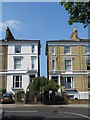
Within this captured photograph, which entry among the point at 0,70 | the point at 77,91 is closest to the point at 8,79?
the point at 0,70

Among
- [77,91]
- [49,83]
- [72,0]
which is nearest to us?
[72,0]

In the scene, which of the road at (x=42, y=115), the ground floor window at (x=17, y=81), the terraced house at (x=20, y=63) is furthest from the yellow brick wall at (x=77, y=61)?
the road at (x=42, y=115)

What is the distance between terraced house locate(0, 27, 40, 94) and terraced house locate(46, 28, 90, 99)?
281 cm

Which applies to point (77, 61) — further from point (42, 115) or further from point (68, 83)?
point (42, 115)

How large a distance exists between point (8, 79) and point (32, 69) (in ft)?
14.6

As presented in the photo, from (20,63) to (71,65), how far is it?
9000mm

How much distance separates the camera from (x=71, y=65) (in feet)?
106

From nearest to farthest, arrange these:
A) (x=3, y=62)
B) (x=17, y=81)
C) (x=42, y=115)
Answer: (x=42, y=115) < (x=17, y=81) < (x=3, y=62)

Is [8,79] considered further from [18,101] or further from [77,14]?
[77,14]

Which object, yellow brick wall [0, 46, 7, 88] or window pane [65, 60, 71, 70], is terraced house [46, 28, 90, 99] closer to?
window pane [65, 60, 71, 70]

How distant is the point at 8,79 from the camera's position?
31.4 metres

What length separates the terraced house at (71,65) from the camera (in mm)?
31266

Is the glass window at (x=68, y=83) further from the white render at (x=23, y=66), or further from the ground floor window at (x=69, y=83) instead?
the white render at (x=23, y=66)

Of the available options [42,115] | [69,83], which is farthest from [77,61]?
[42,115]
